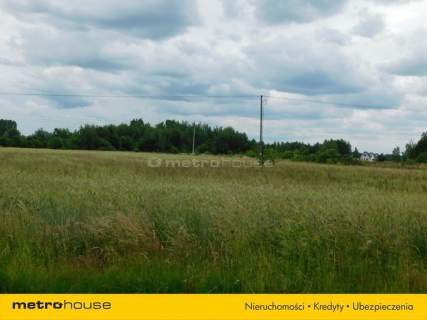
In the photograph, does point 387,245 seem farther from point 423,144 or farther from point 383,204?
point 423,144

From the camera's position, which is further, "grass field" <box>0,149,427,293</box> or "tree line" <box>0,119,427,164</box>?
"tree line" <box>0,119,427,164</box>

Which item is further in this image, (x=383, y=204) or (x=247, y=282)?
(x=383, y=204)

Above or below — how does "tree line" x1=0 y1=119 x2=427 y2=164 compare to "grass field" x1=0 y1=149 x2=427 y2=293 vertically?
above

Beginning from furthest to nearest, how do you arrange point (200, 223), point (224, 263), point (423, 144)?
point (423, 144)
point (200, 223)
point (224, 263)

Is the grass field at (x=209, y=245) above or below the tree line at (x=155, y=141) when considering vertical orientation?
below

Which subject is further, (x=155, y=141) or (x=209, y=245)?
(x=155, y=141)

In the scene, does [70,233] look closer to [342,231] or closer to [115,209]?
[115,209]

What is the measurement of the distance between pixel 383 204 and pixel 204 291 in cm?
588

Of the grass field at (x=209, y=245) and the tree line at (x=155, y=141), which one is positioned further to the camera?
the tree line at (x=155, y=141)
